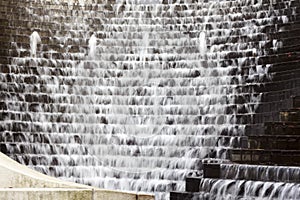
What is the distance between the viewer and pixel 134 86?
19781 mm

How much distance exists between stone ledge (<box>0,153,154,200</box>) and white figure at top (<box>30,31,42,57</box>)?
11958 mm

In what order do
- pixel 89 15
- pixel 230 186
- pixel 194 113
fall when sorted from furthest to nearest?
pixel 89 15, pixel 194 113, pixel 230 186

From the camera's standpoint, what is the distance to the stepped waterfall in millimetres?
17688

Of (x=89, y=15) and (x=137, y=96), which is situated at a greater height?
(x=89, y=15)

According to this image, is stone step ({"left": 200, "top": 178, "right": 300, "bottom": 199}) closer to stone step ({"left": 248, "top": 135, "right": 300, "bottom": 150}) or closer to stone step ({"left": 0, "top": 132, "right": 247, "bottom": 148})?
stone step ({"left": 248, "top": 135, "right": 300, "bottom": 150})

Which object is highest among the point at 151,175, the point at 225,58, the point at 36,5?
the point at 36,5

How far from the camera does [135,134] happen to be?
18734 millimetres

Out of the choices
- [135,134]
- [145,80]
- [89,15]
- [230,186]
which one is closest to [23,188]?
[230,186]

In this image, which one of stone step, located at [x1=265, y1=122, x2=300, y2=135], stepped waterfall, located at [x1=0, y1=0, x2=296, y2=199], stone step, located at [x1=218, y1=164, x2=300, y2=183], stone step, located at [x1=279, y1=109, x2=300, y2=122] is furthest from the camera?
stepped waterfall, located at [x1=0, y1=0, x2=296, y2=199]

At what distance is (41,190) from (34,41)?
522 inches

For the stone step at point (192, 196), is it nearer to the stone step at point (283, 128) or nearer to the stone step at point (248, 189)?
the stone step at point (248, 189)

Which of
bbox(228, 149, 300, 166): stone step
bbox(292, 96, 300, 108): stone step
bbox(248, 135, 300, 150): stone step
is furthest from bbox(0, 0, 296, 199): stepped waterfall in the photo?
bbox(228, 149, 300, 166): stone step

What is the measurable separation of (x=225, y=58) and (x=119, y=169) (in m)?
3.96

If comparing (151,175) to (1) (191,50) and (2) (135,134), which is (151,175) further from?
(1) (191,50)
